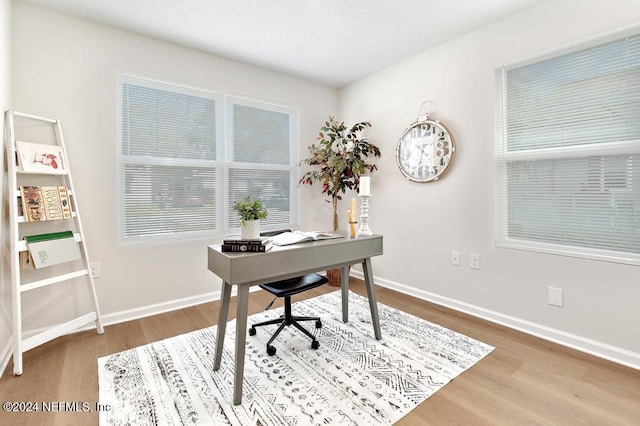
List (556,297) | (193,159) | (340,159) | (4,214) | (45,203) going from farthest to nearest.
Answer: (340,159) < (193,159) < (556,297) < (45,203) < (4,214)

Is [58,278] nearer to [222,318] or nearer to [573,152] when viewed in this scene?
[222,318]

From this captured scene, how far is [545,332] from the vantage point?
229cm

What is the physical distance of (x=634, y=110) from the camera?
190 centimetres

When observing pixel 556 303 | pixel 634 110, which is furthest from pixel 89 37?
pixel 556 303

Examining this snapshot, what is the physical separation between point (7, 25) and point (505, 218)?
4019 millimetres

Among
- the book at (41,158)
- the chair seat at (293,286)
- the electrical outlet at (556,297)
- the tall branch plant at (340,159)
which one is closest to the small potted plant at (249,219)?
the chair seat at (293,286)

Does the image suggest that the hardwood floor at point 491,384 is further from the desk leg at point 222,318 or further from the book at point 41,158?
the book at point 41,158

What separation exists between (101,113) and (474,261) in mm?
3492

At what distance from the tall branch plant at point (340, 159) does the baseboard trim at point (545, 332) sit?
1.42 meters

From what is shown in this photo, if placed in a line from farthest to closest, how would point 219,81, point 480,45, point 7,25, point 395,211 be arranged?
1. point 395,211
2. point 219,81
3. point 480,45
4. point 7,25

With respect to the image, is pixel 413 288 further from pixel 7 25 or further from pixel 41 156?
pixel 7 25

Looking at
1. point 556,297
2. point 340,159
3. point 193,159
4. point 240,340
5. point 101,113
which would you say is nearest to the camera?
point 240,340

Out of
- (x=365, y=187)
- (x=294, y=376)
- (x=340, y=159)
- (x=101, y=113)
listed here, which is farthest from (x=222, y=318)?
(x=340, y=159)

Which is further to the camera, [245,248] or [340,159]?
[340,159]
